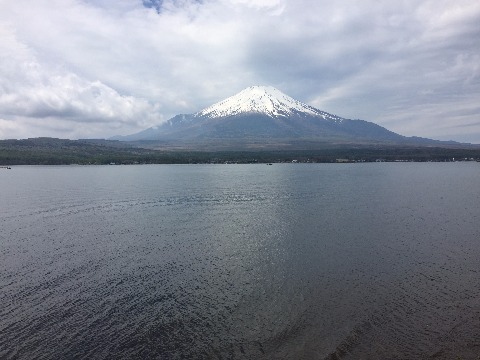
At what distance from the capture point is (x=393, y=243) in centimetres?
4884

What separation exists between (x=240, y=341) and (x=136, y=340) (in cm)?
740

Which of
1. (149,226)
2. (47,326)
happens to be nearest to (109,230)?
(149,226)

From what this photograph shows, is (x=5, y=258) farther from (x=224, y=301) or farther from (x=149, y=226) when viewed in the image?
(x=224, y=301)

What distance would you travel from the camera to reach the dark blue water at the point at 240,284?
24.6m

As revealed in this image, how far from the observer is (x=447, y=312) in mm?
29000

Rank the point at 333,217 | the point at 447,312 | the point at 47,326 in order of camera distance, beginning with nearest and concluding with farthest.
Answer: the point at 47,326 < the point at 447,312 < the point at 333,217

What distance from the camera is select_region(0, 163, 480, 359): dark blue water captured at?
80.8ft

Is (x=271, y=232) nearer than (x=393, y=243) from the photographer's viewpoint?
No

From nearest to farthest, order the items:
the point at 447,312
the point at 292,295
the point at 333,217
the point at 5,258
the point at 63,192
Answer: the point at 447,312 → the point at 292,295 → the point at 5,258 → the point at 333,217 → the point at 63,192

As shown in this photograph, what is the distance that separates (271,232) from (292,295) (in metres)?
23.0

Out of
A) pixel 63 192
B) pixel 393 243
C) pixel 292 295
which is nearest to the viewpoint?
pixel 292 295

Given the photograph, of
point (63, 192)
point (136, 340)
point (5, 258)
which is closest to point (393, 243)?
point (136, 340)

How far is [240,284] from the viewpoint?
34.5m

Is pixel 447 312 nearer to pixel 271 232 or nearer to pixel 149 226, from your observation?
pixel 271 232
